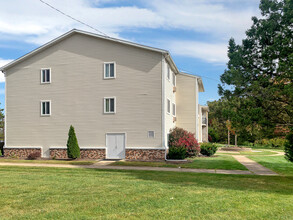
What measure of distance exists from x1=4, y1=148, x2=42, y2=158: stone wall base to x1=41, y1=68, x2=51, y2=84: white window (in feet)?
18.5

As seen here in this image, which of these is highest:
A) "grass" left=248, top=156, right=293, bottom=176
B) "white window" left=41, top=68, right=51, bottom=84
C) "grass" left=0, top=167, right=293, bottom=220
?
"white window" left=41, top=68, right=51, bottom=84

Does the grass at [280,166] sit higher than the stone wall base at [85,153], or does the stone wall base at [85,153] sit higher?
the stone wall base at [85,153]

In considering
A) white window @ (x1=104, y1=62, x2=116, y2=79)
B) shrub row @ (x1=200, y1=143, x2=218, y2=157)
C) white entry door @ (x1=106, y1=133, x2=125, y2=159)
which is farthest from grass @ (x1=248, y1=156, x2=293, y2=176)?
white window @ (x1=104, y1=62, x2=116, y2=79)

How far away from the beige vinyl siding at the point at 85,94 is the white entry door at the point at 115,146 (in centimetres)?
43

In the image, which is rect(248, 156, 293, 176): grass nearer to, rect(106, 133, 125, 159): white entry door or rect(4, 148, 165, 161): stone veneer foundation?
rect(4, 148, 165, 161): stone veneer foundation

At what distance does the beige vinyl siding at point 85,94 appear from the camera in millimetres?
23031

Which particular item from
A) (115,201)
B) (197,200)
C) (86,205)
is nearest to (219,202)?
(197,200)

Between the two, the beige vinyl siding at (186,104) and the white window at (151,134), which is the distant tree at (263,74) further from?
the beige vinyl siding at (186,104)

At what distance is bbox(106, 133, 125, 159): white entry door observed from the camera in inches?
917

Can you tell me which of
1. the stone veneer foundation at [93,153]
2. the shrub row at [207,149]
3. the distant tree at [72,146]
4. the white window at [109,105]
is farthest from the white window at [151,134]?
the shrub row at [207,149]

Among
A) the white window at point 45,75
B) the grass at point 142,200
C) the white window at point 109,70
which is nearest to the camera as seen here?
the grass at point 142,200

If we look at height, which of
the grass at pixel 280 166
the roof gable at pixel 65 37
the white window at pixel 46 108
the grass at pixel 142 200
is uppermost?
the roof gable at pixel 65 37

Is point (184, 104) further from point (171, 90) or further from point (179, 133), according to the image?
point (179, 133)

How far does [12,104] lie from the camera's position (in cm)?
2611
